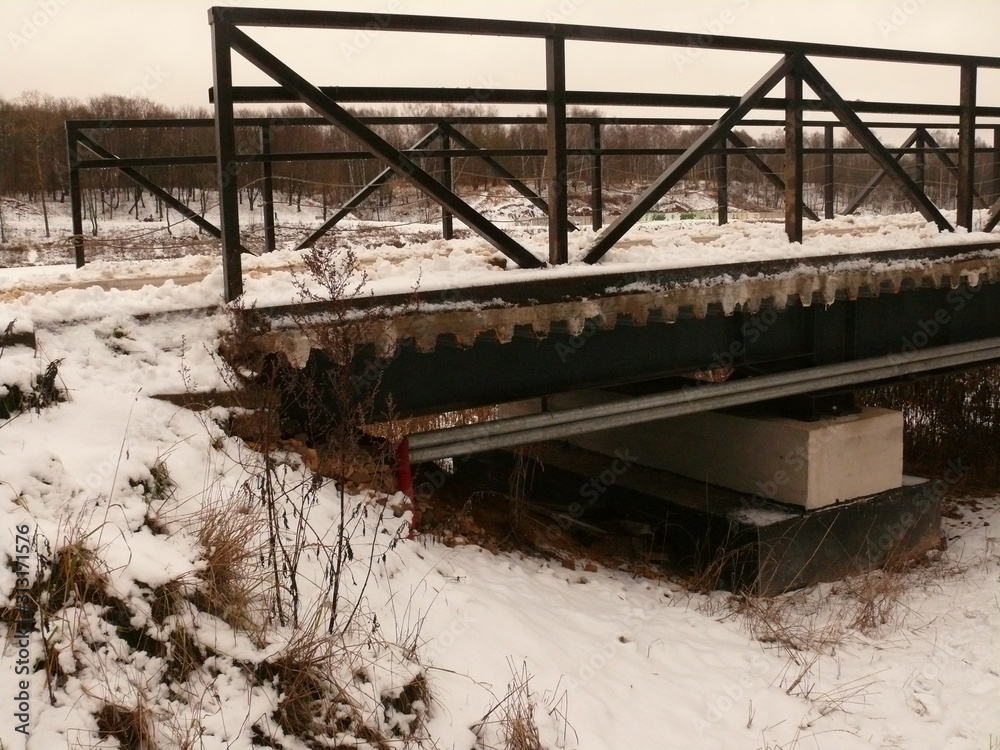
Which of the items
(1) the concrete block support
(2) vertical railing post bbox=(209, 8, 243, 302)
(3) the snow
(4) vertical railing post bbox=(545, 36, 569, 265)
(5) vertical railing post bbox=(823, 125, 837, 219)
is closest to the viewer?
(3) the snow

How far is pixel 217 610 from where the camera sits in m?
3.96

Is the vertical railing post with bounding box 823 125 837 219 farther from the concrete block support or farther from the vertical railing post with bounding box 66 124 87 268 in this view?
the vertical railing post with bounding box 66 124 87 268

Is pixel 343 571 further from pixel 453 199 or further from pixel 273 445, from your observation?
pixel 453 199

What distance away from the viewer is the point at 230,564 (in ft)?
13.3

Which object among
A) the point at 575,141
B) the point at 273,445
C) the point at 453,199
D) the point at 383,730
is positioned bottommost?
the point at 383,730

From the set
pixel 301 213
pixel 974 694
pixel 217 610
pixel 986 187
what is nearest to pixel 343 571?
pixel 217 610

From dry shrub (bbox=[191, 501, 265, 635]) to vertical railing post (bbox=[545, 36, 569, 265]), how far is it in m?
2.57

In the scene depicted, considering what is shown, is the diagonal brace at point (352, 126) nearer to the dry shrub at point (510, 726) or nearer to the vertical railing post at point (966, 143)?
the dry shrub at point (510, 726)

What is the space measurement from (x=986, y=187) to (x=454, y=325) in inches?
796

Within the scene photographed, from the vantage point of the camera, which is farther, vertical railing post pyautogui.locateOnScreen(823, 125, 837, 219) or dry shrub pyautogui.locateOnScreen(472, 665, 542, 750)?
vertical railing post pyautogui.locateOnScreen(823, 125, 837, 219)

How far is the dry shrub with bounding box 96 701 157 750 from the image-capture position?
3.35 meters

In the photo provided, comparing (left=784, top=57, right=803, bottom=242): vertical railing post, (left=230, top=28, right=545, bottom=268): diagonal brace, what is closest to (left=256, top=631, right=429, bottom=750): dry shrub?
(left=230, top=28, right=545, bottom=268): diagonal brace

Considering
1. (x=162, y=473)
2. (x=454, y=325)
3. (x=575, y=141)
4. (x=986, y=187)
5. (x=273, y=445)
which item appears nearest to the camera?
(x=162, y=473)

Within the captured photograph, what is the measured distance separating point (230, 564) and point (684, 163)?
3.61 meters
